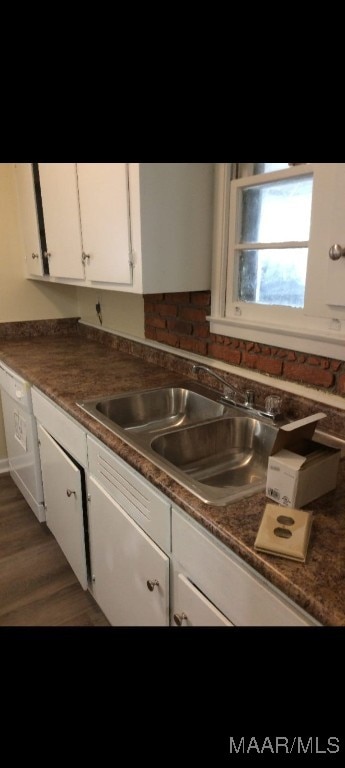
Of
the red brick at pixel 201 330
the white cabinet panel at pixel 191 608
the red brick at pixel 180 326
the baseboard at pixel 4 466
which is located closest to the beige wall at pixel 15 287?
the baseboard at pixel 4 466

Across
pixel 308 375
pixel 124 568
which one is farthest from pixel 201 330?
pixel 124 568

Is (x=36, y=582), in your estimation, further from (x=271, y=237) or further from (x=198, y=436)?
(x=271, y=237)

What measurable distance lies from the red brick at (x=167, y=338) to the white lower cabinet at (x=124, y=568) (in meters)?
0.86

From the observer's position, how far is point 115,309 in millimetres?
2586

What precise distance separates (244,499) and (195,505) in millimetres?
116

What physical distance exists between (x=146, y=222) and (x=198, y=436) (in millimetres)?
832

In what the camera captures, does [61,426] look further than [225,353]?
No

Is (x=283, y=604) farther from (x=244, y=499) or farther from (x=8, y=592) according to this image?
(x=8, y=592)

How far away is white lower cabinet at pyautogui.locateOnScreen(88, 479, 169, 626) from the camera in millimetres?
1125

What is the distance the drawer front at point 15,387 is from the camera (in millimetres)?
2041

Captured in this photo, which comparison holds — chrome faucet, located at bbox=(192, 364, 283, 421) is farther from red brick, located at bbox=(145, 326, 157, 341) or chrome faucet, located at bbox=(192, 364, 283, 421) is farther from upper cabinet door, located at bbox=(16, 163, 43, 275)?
upper cabinet door, located at bbox=(16, 163, 43, 275)

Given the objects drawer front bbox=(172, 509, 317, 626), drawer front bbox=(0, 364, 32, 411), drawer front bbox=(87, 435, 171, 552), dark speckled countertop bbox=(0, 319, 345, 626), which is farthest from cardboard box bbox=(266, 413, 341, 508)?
drawer front bbox=(0, 364, 32, 411)

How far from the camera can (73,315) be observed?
3.08m
